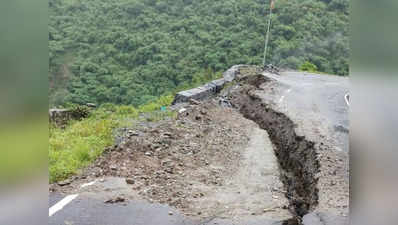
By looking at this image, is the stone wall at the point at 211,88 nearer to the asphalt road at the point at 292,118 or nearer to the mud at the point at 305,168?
the asphalt road at the point at 292,118

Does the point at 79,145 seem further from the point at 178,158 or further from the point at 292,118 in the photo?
the point at 292,118

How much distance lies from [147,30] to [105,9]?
296 cm

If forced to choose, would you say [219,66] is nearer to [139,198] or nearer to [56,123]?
[56,123]

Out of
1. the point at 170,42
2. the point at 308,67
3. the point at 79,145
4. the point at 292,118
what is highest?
the point at 170,42

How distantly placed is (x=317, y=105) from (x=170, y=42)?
40.1ft

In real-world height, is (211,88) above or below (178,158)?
above

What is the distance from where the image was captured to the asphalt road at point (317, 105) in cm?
602

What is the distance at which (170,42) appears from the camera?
783 inches

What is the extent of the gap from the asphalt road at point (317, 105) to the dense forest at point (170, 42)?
14.0 ft

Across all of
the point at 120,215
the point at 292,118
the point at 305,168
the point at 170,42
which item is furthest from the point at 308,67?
the point at 120,215

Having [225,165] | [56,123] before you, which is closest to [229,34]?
[56,123]

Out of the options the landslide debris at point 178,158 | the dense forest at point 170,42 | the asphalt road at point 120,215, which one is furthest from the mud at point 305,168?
the dense forest at point 170,42

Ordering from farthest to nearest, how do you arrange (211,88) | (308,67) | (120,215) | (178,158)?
(308,67)
(211,88)
(178,158)
(120,215)

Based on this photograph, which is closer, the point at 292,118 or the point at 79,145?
the point at 79,145
